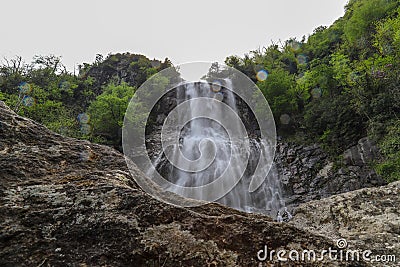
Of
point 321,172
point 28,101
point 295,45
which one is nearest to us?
point 321,172

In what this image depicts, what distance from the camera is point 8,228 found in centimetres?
148

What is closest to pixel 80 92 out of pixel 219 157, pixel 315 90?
pixel 219 157

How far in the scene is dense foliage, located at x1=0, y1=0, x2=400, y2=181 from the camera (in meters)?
11.7

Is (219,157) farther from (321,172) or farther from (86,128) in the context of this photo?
(86,128)

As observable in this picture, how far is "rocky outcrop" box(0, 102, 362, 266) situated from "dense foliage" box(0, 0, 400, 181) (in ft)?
33.8

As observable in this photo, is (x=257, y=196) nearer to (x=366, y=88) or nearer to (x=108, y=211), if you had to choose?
(x=366, y=88)

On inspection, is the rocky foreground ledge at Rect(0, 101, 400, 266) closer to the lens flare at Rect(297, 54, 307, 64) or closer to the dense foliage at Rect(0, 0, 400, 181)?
the dense foliage at Rect(0, 0, 400, 181)

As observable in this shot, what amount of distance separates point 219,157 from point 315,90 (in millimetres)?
7890

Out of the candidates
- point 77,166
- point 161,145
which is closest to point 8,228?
point 77,166

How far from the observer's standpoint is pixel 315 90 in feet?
56.3

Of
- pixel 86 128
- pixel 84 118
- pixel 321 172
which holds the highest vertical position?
pixel 84 118

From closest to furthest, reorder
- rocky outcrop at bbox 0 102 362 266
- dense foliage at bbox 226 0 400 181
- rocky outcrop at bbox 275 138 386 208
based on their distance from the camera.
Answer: rocky outcrop at bbox 0 102 362 266
dense foliage at bbox 226 0 400 181
rocky outcrop at bbox 275 138 386 208

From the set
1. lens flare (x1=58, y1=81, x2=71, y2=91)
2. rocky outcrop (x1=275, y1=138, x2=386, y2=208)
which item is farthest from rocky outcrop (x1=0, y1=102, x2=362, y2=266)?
lens flare (x1=58, y1=81, x2=71, y2=91)

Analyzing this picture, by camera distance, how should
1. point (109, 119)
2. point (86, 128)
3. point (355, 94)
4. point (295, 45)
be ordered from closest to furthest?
point (355, 94)
point (109, 119)
point (86, 128)
point (295, 45)
